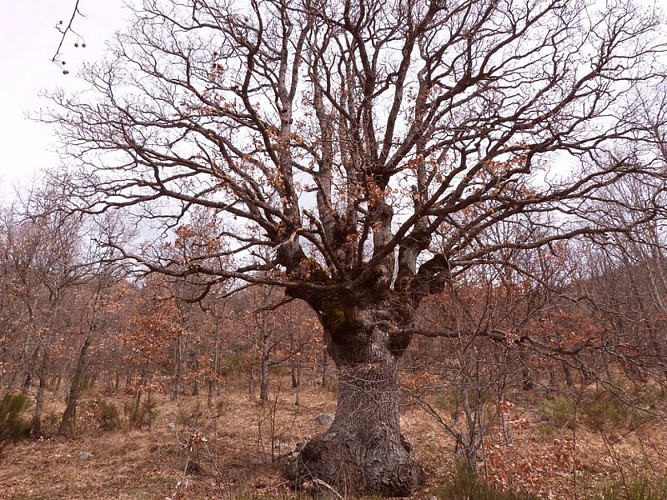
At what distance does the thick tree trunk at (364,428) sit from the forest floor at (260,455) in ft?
1.38

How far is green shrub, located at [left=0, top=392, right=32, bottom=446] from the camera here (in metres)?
8.62

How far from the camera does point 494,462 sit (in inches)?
171

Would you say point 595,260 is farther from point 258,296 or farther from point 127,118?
point 127,118

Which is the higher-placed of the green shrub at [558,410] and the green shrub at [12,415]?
the green shrub at [12,415]

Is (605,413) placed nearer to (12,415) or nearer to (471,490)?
(471,490)

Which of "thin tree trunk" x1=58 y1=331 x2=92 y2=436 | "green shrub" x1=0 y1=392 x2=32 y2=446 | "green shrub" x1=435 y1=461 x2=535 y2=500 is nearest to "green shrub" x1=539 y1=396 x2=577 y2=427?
"green shrub" x1=435 y1=461 x2=535 y2=500

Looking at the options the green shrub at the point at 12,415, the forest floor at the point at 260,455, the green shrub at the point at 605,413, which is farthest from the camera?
the green shrub at the point at 605,413

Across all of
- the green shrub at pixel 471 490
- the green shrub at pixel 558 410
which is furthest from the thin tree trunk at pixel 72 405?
the green shrub at pixel 558 410

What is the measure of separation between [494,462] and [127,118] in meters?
8.23

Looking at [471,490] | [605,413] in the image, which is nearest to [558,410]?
[605,413]

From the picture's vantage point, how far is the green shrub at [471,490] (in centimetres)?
386

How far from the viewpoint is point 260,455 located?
822cm

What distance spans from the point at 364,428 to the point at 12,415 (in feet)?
26.6

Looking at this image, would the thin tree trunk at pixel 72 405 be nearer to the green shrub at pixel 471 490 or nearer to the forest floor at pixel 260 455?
the forest floor at pixel 260 455
